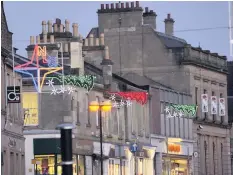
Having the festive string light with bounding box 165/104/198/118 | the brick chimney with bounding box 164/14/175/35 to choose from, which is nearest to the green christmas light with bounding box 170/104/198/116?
the festive string light with bounding box 165/104/198/118

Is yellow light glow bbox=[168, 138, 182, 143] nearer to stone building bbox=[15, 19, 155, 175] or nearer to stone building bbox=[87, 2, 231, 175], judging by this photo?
stone building bbox=[87, 2, 231, 175]

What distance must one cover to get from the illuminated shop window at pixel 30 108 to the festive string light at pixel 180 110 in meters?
20.6

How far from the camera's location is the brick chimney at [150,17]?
86.8m

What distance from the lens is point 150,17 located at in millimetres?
87750

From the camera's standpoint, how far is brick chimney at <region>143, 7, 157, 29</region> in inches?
3418

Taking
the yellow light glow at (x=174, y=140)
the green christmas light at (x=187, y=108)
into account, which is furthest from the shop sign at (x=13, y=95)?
the green christmas light at (x=187, y=108)

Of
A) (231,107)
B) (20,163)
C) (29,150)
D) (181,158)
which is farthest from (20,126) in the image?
(231,107)

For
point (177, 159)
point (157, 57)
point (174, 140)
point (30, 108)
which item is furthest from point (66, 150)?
point (157, 57)

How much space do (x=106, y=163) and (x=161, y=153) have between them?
12.4 metres

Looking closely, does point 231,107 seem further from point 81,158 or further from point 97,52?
point 81,158

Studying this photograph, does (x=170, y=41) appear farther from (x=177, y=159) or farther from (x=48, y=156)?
(x=48, y=156)

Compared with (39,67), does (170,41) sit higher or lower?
higher

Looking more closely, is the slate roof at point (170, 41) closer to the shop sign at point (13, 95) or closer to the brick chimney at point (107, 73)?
the brick chimney at point (107, 73)

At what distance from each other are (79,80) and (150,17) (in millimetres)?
29290
